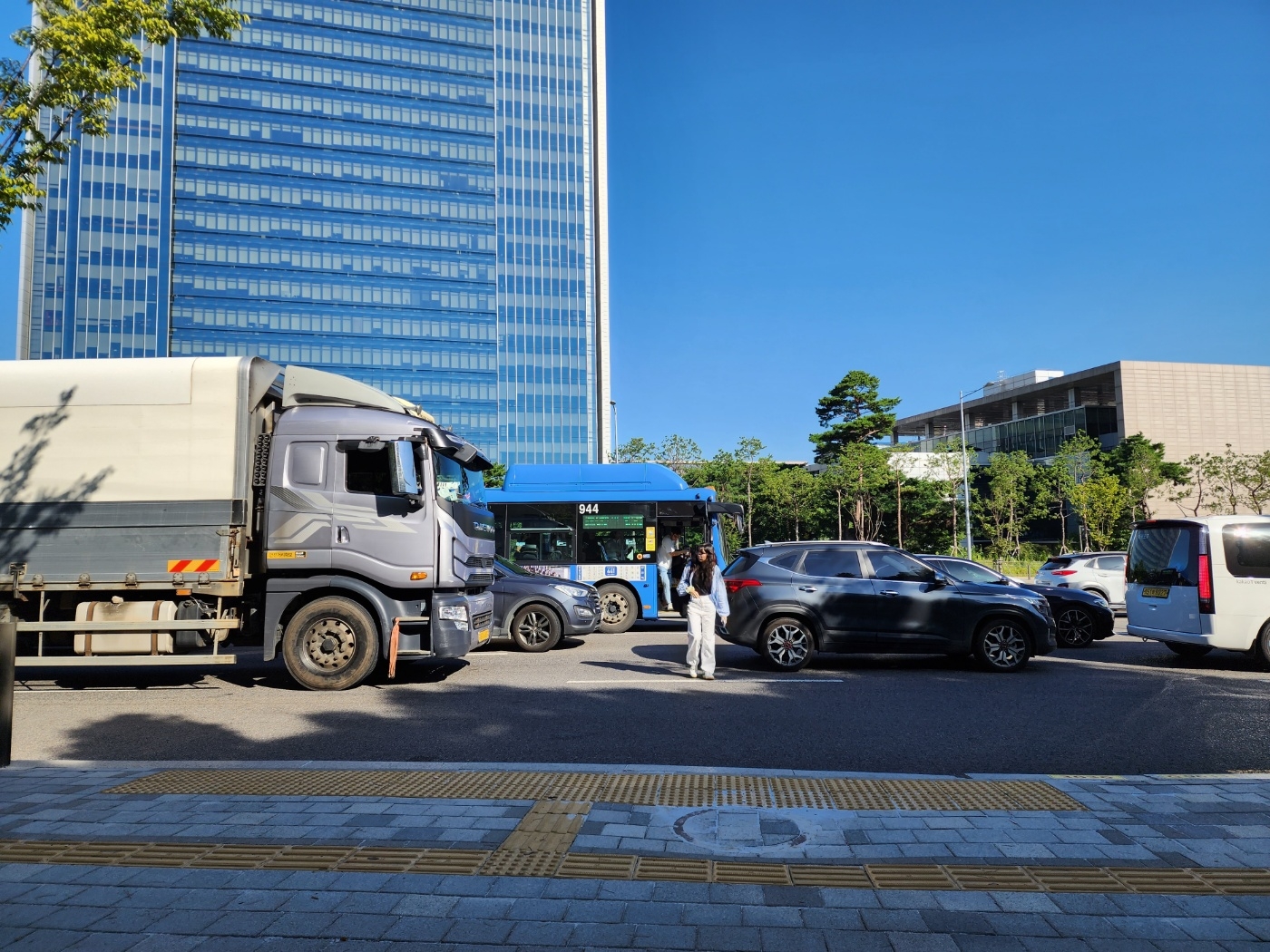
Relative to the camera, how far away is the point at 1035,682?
984cm

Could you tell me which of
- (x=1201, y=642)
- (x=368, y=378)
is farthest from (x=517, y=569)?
(x=368, y=378)

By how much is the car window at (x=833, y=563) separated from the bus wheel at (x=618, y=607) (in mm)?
6387

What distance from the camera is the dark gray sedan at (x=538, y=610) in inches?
521

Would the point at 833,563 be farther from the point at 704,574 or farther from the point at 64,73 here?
the point at 64,73

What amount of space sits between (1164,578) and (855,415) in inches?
2007

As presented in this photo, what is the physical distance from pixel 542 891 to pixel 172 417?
813cm

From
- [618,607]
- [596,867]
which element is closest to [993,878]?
[596,867]

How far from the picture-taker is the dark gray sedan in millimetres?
13227

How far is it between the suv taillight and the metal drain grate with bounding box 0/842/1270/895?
320 inches

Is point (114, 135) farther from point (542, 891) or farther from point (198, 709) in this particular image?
point (542, 891)

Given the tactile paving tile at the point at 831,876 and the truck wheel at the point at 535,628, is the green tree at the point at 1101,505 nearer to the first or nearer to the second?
the truck wheel at the point at 535,628

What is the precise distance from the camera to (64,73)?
9.95 metres

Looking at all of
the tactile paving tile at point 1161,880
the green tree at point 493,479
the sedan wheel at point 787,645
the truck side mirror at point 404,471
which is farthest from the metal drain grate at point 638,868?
the green tree at point 493,479

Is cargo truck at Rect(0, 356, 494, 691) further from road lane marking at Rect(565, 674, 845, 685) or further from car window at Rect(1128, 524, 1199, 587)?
car window at Rect(1128, 524, 1199, 587)
